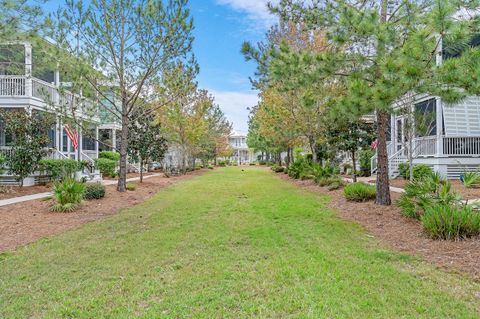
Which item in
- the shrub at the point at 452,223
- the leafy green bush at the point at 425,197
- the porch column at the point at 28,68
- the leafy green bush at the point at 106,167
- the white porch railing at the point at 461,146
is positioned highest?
the porch column at the point at 28,68

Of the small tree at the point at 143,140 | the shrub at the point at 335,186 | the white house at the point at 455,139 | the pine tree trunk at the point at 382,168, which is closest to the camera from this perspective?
the pine tree trunk at the point at 382,168

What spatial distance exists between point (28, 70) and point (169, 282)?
10566 mm

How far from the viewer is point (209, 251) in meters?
5.92

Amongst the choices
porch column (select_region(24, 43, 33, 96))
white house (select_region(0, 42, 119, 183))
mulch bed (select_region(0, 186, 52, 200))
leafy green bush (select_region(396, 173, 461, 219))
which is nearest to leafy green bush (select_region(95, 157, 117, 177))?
white house (select_region(0, 42, 119, 183))

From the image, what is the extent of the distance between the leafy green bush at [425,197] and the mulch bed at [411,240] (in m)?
0.27

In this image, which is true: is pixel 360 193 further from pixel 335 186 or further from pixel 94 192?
pixel 94 192

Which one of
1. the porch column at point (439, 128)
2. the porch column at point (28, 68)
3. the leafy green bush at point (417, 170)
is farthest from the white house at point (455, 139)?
the porch column at point (28, 68)

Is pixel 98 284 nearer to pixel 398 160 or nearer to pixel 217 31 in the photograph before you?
pixel 217 31

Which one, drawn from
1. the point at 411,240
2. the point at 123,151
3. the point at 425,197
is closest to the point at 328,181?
the point at 425,197

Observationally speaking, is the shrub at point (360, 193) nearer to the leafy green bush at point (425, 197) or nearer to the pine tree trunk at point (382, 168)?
the pine tree trunk at point (382, 168)

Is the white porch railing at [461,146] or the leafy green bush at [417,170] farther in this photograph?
the white porch railing at [461,146]

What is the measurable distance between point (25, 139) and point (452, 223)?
14805mm

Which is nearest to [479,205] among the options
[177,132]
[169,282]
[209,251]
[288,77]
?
[288,77]

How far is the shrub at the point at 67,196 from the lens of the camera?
32.6ft
